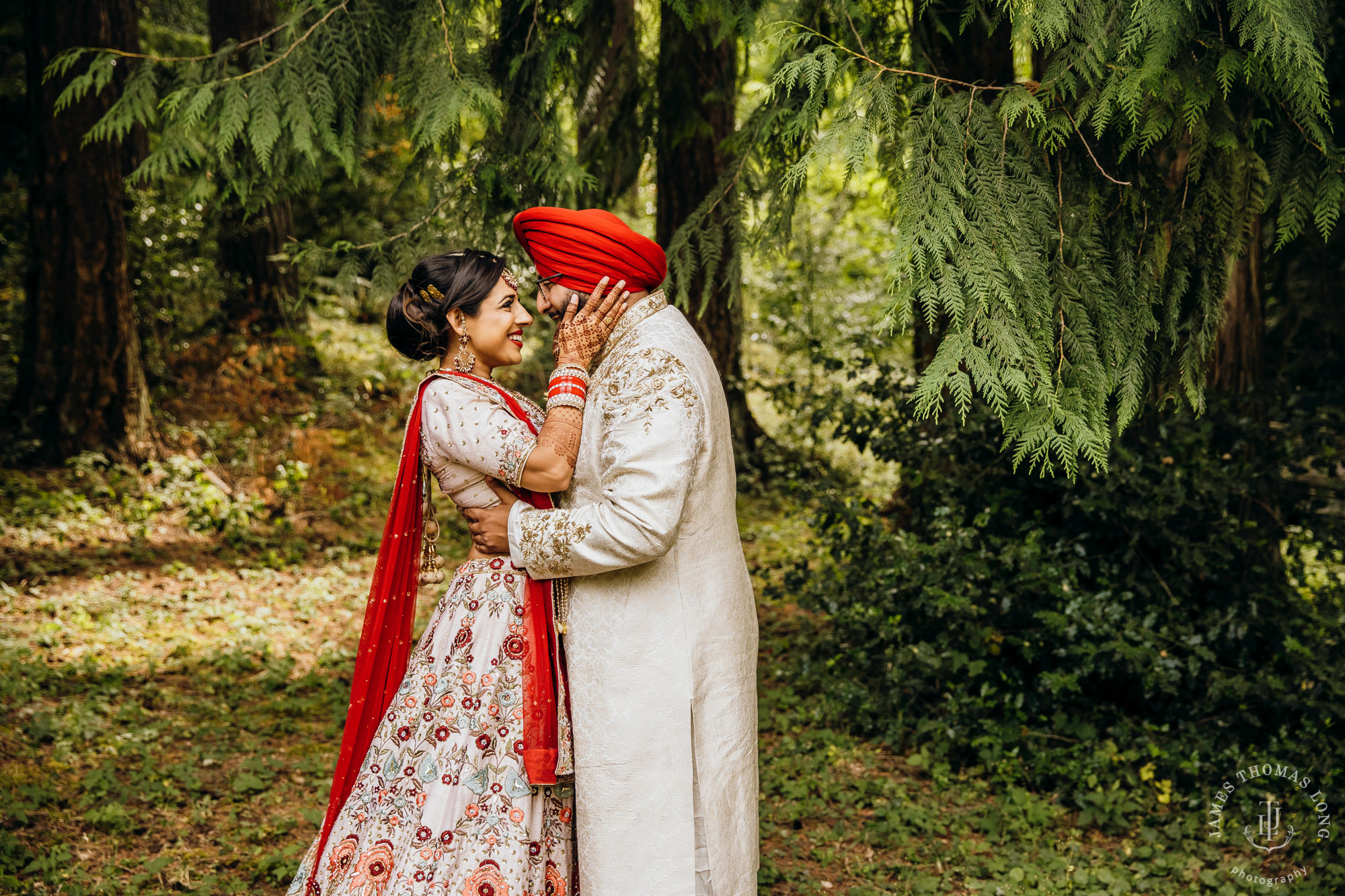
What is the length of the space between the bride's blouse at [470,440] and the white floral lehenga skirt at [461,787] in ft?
0.74

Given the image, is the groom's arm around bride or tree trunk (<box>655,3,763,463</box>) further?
tree trunk (<box>655,3,763,463</box>)

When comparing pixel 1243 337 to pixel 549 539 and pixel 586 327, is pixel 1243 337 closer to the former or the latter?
pixel 586 327

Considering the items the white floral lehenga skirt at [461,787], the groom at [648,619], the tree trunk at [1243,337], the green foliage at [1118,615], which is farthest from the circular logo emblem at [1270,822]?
the white floral lehenga skirt at [461,787]

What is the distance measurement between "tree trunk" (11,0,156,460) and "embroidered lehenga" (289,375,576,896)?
245 inches

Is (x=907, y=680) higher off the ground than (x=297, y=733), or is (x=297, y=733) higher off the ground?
(x=907, y=680)

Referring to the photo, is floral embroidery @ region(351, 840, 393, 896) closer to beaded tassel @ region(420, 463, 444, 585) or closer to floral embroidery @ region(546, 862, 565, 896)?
floral embroidery @ region(546, 862, 565, 896)

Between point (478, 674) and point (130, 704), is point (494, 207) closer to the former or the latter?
point (478, 674)

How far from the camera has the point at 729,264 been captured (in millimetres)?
3412

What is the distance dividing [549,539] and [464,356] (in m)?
0.60

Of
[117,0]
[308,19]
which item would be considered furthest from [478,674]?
[117,0]

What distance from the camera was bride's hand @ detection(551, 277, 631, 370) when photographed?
239 cm

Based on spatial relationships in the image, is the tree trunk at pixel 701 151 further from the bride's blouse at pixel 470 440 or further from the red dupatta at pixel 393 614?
the red dupatta at pixel 393 614

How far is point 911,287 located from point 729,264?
1287 millimetres

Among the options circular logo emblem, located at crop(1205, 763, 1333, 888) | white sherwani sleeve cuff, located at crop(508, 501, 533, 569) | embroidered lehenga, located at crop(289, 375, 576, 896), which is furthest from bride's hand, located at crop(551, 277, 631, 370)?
circular logo emblem, located at crop(1205, 763, 1333, 888)
